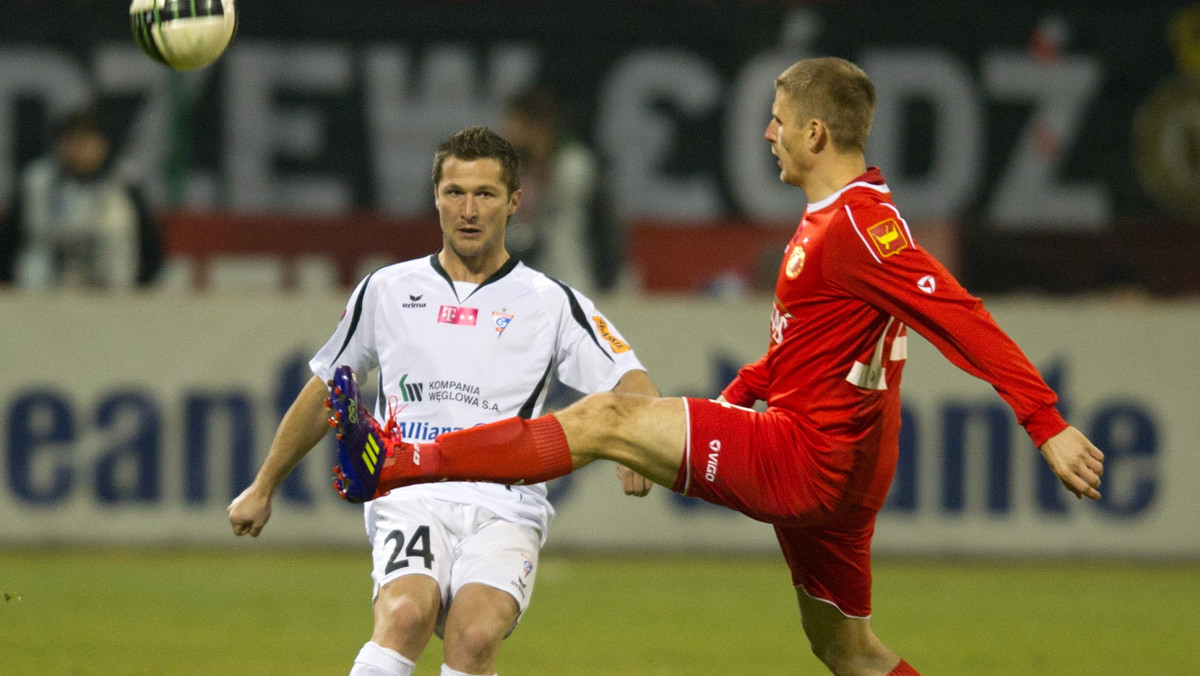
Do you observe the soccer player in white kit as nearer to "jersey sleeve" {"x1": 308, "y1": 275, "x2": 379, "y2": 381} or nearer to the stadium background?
"jersey sleeve" {"x1": 308, "y1": 275, "x2": 379, "y2": 381}

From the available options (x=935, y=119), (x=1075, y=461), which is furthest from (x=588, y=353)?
(x=935, y=119)

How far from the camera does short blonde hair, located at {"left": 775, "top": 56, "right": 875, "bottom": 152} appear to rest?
497cm

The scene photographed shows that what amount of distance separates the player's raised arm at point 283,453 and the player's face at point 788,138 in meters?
1.61

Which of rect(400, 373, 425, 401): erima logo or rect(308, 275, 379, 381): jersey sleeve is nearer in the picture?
rect(400, 373, 425, 401): erima logo

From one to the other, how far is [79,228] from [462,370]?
6.85 meters

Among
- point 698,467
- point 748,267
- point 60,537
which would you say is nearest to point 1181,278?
point 748,267

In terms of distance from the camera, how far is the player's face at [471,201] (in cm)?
518

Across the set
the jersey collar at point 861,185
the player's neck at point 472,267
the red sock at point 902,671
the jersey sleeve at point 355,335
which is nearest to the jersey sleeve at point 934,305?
the jersey collar at point 861,185

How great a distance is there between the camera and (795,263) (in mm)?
4930

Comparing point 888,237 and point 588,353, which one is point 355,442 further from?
point 888,237

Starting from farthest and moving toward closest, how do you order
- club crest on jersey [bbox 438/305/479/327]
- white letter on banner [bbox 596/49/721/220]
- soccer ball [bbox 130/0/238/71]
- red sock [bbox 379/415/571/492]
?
white letter on banner [bbox 596/49/721/220], soccer ball [bbox 130/0/238/71], club crest on jersey [bbox 438/305/479/327], red sock [bbox 379/415/571/492]

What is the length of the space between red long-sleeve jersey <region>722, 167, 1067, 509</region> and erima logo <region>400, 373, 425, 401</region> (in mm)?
1097

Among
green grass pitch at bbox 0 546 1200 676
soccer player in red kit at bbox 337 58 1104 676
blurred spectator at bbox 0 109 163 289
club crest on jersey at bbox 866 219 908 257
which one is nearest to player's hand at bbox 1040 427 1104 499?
soccer player in red kit at bbox 337 58 1104 676

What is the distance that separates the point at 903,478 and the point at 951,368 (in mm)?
729
